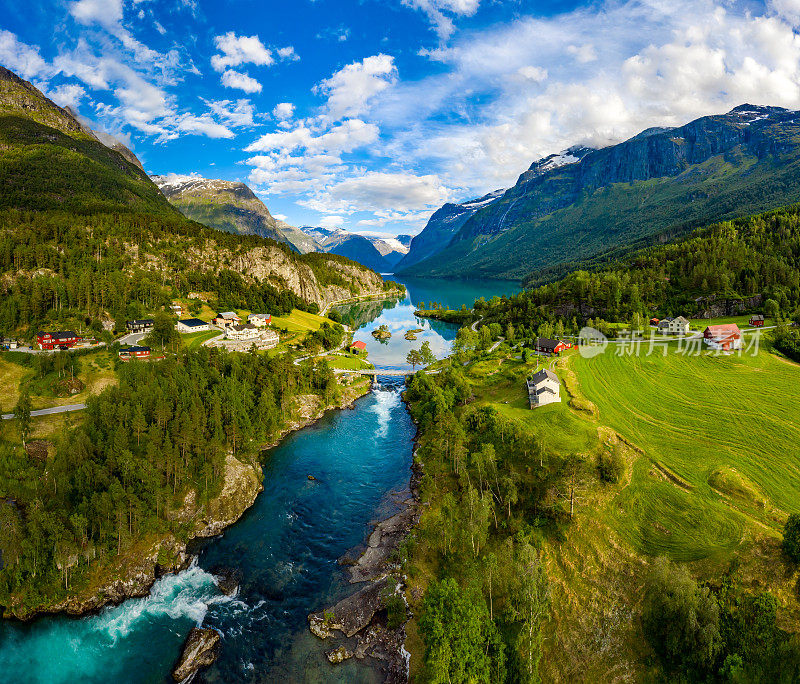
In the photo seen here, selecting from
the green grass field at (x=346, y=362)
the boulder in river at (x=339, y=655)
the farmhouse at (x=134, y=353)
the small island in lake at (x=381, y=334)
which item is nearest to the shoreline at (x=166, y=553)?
the boulder in river at (x=339, y=655)

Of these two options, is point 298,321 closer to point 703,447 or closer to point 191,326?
point 191,326

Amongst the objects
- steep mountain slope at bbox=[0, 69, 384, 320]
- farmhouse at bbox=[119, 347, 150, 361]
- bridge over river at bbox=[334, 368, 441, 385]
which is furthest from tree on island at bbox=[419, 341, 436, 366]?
steep mountain slope at bbox=[0, 69, 384, 320]

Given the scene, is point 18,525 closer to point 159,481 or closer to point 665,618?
point 159,481

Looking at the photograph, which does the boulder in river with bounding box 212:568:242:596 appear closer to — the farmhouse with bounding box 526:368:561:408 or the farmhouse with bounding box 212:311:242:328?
the farmhouse with bounding box 526:368:561:408

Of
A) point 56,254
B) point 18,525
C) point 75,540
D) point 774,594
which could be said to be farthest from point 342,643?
point 56,254

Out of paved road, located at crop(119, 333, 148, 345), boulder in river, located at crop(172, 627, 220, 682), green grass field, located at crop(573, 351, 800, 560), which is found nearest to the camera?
boulder in river, located at crop(172, 627, 220, 682)

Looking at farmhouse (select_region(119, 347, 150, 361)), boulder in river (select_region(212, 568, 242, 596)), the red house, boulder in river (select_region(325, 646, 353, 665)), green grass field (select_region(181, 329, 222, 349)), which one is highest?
the red house

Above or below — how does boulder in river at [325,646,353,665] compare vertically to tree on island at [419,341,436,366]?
below
